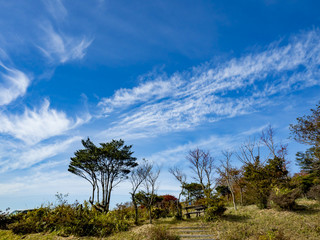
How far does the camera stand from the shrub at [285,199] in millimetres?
11477

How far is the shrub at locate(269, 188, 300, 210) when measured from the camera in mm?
11477

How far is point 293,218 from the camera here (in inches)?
405

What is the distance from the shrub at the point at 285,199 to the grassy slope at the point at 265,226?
44 centimetres

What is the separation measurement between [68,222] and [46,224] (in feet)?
6.65

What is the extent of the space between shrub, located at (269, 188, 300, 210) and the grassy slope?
1.46 feet

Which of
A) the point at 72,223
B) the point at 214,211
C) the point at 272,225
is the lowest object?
the point at 272,225

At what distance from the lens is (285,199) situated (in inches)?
453

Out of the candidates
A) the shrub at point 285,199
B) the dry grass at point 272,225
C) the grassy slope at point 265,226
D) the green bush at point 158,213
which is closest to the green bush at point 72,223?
the grassy slope at point 265,226

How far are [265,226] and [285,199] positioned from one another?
131 inches

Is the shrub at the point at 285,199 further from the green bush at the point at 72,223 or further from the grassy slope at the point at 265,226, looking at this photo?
the green bush at the point at 72,223

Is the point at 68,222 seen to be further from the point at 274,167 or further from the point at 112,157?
the point at 274,167

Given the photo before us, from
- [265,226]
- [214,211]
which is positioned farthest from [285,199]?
[214,211]


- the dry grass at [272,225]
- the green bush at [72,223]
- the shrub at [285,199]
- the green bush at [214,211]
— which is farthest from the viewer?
the green bush at [214,211]

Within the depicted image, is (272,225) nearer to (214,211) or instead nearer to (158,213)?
(214,211)
